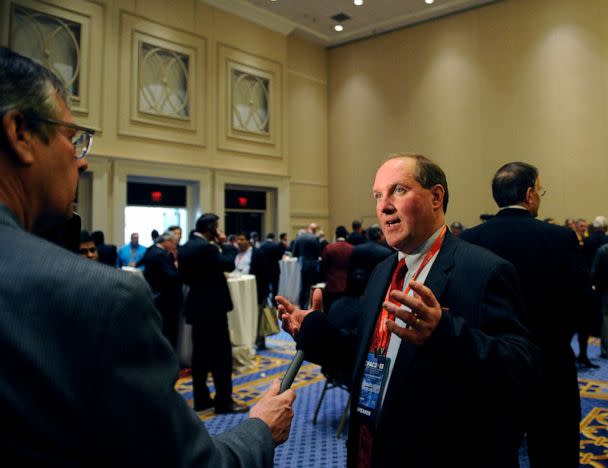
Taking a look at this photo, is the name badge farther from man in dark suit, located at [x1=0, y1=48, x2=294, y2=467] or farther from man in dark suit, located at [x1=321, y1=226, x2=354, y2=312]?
man in dark suit, located at [x1=321, y1=226, x2=354, y2=312]

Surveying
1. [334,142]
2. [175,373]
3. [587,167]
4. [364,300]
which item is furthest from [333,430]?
[334,142]

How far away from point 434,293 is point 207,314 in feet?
10.2

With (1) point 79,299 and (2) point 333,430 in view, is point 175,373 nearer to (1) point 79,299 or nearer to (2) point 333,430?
(1) point 79,299

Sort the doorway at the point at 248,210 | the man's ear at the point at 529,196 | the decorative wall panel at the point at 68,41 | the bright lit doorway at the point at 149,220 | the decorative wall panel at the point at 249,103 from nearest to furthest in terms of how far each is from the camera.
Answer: the man's ear at the point at 529,196 < the decorative wall panel at the point at 68,41 < the bright lit doorway at the point at 149,220 < the decorative wall panel at the point at 249,103 < the doorway at the point at 248,210

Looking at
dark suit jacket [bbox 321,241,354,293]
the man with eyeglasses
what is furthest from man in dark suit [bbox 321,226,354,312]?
the man with eyeglasses

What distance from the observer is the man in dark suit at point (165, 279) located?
203 inches

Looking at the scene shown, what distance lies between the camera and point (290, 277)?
34.6ft

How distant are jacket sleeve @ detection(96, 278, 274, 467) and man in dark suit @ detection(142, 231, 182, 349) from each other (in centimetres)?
441

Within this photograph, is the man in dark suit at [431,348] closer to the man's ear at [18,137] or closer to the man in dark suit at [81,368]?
the man in dark suit at [81,368]

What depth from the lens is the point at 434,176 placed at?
1658 mm

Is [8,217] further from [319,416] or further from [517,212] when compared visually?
[319,416]

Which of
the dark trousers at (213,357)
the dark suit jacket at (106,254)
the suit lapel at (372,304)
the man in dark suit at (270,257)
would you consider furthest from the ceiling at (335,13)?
the suit lapel at (372,304)

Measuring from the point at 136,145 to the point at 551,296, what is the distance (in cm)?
922

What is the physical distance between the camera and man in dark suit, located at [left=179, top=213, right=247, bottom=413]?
4.29 metres
